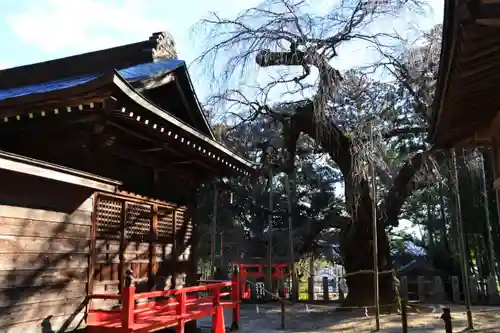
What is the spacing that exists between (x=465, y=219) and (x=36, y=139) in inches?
663

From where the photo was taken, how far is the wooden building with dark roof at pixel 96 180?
4.76 meters

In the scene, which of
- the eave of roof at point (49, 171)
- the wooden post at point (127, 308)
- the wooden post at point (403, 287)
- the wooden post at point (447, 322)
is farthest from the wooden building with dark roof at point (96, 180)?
the wooden post at point (403, 287)

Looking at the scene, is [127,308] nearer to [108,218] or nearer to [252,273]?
[108,218]

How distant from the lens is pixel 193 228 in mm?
8766

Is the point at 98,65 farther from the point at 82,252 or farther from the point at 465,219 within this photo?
the point at 465,219

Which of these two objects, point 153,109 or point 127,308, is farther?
point 153,109

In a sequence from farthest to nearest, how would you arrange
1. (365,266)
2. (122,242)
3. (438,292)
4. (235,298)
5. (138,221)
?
(438,292), (365,266), (235,298), (138,221), (122,242)

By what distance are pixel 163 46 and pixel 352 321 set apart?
7.67 meters

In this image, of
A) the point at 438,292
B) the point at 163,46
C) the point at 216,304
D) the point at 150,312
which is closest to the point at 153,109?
the point at 150,312

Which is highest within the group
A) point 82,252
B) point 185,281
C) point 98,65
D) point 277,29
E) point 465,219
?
point 277,29

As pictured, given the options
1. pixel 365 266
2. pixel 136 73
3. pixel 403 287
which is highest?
pixel 136 73

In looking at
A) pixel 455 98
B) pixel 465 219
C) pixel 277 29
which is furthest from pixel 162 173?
pixel 465 219

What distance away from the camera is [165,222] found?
25.5 ft

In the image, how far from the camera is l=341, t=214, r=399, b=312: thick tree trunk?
11.6 m
